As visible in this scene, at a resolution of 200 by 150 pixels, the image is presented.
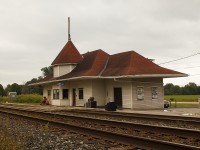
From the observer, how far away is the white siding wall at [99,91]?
36.5 meters

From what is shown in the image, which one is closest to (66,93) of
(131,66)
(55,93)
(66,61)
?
(55,93)

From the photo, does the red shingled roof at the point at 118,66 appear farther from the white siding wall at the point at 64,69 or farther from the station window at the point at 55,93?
the station window at the point at 55,93

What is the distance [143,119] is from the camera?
57.6 ft

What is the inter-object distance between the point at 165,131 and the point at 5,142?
556cm

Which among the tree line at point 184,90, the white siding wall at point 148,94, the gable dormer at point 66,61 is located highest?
the gable dormer at point 66,61

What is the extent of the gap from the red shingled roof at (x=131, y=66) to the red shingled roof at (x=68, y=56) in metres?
6.61

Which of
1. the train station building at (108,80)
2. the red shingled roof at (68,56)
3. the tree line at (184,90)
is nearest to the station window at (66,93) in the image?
the train station building at (108,80)

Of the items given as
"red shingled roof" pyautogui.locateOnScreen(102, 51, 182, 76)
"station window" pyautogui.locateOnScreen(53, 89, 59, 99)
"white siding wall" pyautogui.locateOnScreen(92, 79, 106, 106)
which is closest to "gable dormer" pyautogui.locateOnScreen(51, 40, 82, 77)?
"station window" pyautogui.locateOnScreen(53, 89, 59, 99)

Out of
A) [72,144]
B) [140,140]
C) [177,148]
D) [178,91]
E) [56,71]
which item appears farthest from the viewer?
[178,91]

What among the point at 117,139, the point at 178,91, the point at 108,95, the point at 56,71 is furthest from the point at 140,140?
the point at 178,91

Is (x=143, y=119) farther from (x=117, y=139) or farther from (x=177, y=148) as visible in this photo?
(x=177, y=148)

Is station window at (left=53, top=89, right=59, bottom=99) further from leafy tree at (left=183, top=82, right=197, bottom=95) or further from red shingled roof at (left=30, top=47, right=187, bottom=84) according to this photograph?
leafy tree at (left=183, top=82, right=197, bottom=95)

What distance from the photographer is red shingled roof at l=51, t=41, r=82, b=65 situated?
143 feet

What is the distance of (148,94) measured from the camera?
3266 cm
